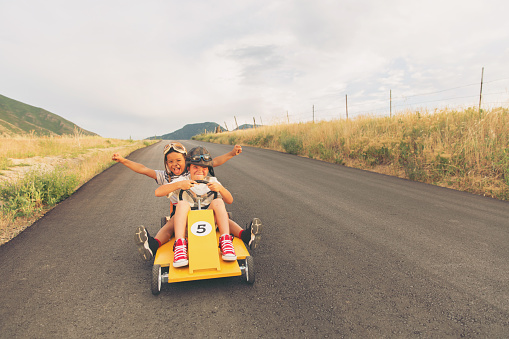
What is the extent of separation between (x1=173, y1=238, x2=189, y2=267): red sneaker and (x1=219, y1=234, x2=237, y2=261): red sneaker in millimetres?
350

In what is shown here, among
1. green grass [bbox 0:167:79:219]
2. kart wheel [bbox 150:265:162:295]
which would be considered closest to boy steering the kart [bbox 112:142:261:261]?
kart wheel [bbox 150:265:162:295]

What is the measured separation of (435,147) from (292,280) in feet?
25.0

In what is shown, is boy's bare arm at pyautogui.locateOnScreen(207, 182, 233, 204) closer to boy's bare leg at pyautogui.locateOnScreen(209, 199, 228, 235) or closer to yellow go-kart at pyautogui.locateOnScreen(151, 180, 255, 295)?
boy's bare leg at pyautogui.locateOnScreen(209, 199, 228, 235)

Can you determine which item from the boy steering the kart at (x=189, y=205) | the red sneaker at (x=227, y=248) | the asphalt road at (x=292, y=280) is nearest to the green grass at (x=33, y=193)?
the asphalt road at (x=292, y=280)

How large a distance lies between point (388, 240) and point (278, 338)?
7.86 feet

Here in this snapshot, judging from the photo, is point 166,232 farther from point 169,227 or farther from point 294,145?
point 294,145

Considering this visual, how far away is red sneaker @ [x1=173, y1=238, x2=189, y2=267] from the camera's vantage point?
2.46m

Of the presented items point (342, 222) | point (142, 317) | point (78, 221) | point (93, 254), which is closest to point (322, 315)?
point (142, 317)

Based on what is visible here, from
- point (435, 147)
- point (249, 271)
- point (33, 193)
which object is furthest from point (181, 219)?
point (435, 147)

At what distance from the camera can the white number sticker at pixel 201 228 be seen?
2.68 metres

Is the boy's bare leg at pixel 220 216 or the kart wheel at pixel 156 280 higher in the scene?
the boy's bare leg at pixel 220 216

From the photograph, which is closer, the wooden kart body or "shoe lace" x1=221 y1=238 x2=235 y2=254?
the wooden kart body

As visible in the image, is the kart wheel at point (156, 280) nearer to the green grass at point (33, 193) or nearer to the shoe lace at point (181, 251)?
the shoe lace at point (181, 251)

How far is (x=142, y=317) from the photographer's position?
214 cm
